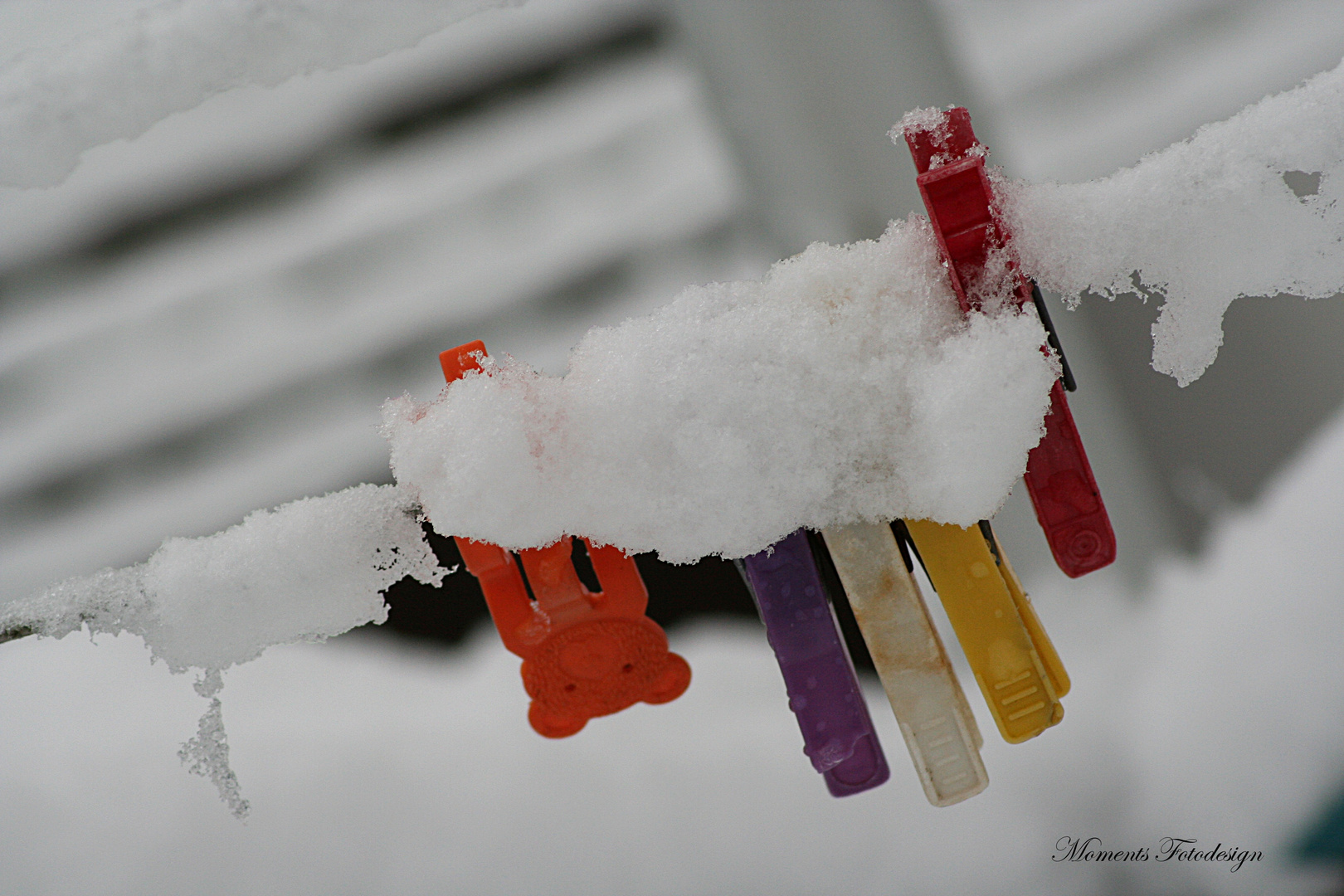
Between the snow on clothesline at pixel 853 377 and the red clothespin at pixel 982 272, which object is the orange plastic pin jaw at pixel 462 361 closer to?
the snow on clothesline at pixel 853 377

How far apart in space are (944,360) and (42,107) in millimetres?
587

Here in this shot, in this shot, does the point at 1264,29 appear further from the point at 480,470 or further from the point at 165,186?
the point at 165,186

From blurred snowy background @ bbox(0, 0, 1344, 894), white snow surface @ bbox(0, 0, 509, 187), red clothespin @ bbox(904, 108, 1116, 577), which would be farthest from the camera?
blurred snowy background @ bbox(0, 0, 1344, 894)

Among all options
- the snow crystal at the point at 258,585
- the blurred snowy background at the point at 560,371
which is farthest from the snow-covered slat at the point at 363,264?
the snow crystal at the point at 258,585

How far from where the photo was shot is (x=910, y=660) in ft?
1.15

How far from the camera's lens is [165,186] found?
2.43 feet

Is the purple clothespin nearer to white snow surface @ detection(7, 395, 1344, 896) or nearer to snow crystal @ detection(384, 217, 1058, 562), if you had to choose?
snow crystal @ detection(384, 217, 1058, 562)

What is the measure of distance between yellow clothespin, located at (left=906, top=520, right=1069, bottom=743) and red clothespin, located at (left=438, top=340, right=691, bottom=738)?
12cm

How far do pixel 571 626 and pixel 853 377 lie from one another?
0.51 feet

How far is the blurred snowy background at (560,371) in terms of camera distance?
69cm

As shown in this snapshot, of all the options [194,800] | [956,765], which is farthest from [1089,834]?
[194,800]

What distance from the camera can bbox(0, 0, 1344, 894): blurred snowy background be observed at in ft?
2.27

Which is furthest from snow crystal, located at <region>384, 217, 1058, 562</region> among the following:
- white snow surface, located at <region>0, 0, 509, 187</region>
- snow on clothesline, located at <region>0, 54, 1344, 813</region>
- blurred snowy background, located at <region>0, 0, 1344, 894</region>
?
blurred snowy background, located at <region>0, 0, 1344, 894</region>

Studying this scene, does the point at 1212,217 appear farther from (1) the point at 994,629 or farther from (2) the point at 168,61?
(2) the point at 168,61
